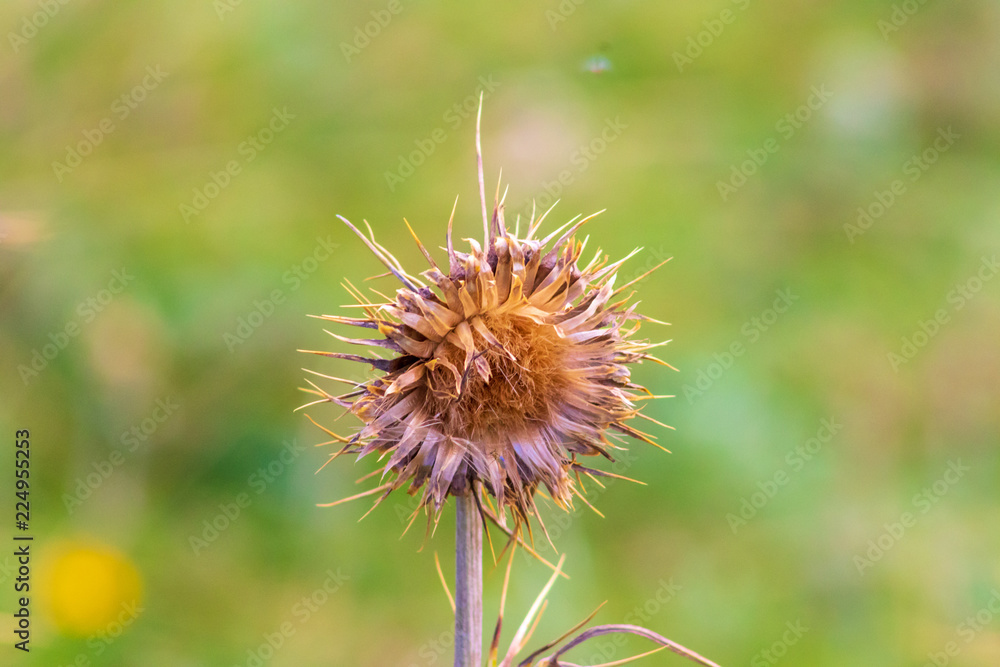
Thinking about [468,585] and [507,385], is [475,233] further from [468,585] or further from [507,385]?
[468,585]

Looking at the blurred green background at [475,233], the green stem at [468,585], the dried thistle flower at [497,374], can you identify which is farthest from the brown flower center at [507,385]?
the blurred green background at [475,233]

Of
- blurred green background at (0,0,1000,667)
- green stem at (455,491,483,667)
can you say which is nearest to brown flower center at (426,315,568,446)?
green stem at (455,491,483,667)

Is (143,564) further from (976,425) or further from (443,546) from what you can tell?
(976,425)

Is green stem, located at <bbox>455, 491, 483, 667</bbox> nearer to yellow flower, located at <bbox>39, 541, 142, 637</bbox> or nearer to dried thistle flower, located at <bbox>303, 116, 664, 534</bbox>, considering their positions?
dried thistle flower, located at <bbox>303, 116, 664, 534</bbox>

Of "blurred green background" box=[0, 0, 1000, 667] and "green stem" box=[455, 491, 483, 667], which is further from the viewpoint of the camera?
"blurred green background" box=[0, 0, 1000, 667]

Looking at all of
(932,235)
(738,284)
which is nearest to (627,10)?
(738,284)

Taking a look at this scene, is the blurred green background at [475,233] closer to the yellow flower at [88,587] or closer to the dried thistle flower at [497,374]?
the yellow flower at [88,587]

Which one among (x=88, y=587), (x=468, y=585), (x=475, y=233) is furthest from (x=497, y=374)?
(x=475, y=233)
